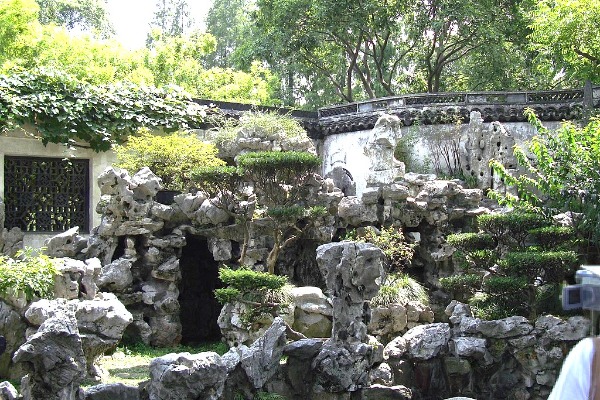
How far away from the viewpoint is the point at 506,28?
65.6 ft

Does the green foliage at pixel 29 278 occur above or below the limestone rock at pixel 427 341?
above

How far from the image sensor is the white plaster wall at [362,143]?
15.9 meters

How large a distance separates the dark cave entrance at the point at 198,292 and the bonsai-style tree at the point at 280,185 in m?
1.98

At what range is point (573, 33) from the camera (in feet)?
50.6

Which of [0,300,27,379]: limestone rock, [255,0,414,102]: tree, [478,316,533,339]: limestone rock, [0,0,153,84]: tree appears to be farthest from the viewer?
[255,0,414,102]: tree

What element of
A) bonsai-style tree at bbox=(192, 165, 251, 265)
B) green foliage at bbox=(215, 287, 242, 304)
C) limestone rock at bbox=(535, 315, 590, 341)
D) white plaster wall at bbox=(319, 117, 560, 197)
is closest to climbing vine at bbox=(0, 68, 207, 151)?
bonsai-style tree at bbox=(192, 165, 251, 265)

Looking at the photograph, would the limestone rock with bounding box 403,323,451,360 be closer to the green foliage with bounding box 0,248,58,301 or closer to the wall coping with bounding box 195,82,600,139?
the green foliage with bounding box 0,248,58,301

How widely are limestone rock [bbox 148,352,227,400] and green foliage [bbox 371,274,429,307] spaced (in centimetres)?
375

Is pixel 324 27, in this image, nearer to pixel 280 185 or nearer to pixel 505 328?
pixel 280 185

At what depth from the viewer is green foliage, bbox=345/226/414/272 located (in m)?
11.4

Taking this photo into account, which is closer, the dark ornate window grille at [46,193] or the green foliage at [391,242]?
the green foliage at [391,242]

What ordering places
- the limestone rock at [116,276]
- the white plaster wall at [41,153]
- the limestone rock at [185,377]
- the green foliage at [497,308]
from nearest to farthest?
1. the limestone rock at [185,377]
2. the green foliage at [497,308]
3. the limestone rock at [116,276]
4. the white plaster wall at [41,153]

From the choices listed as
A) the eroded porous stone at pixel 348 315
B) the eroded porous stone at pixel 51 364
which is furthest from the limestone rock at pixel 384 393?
the eroded porous stone at pixel 51 364

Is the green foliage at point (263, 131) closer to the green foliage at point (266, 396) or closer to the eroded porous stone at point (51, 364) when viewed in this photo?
the green foliage at point (266, 396)
